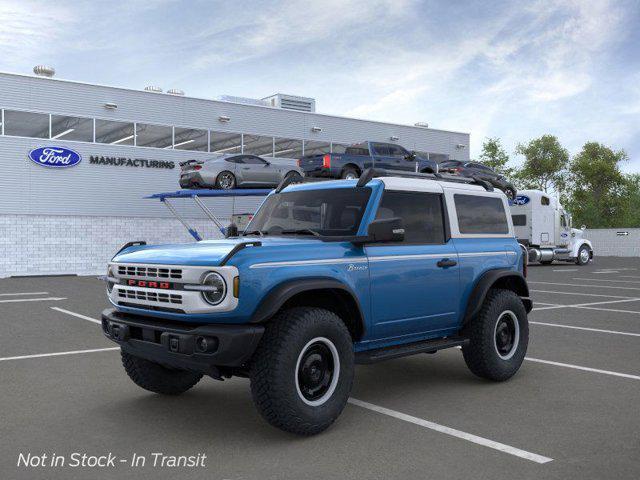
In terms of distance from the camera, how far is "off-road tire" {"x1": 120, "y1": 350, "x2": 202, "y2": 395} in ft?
18.9

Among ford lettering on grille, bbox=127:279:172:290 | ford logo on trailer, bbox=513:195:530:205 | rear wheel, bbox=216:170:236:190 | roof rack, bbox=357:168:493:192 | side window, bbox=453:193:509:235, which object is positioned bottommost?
ford lettering on grille, bbox=127:279:172:290

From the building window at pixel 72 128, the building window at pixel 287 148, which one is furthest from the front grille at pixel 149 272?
the building window at pixel 287 148

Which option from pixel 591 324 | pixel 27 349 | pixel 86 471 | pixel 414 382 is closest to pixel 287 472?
pixel 86 471

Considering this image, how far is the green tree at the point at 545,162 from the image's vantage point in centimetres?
7281

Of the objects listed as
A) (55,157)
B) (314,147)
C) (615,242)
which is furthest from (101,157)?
(615,242)

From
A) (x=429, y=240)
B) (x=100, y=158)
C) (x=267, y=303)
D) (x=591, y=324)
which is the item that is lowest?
(x=591, y=324)

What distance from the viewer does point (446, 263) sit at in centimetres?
602

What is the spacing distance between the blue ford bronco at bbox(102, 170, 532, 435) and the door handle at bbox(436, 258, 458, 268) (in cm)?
1

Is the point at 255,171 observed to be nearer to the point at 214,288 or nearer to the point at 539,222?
the point at 539,222

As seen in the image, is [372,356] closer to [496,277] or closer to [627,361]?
[496,277]

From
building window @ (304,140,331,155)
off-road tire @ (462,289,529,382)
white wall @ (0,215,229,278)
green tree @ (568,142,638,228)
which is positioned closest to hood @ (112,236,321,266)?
off-road tire @ (462,289,529,382)

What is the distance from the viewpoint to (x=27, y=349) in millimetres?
8453

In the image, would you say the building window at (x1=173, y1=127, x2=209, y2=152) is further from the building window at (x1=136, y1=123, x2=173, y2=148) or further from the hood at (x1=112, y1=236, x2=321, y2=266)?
the hood at (x1=112, y1=236, x2=321, y2=266)

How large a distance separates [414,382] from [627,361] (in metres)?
2.82
